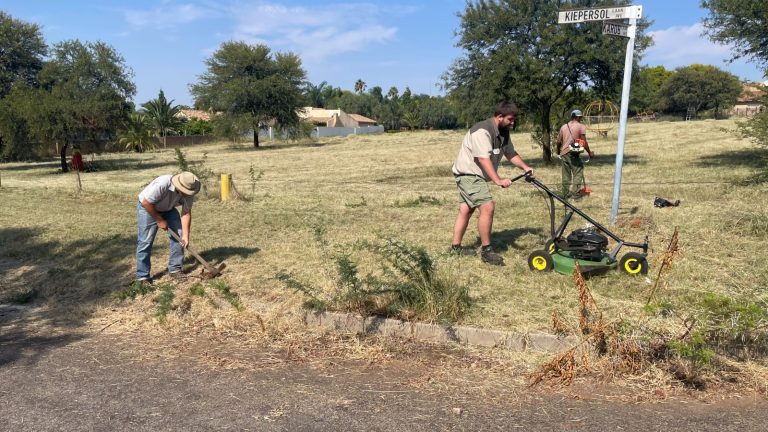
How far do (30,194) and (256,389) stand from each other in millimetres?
14403

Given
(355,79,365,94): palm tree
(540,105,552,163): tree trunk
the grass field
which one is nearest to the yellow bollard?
the grass field

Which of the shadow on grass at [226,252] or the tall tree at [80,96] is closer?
the shadow on grass at [226,252]

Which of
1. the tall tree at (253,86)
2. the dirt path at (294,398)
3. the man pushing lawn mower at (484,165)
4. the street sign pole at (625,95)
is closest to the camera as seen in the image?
the dirt path at (294,398)

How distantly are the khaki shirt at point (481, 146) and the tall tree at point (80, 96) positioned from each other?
71.6ft

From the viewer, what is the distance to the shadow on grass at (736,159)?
53.9 ft

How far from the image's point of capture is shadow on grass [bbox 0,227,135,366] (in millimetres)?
5125

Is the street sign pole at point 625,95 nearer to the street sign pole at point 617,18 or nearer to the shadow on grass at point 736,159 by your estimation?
the street sign pole at point 617,18

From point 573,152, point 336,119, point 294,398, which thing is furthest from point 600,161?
point 336,119

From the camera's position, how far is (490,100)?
18156 millimetres

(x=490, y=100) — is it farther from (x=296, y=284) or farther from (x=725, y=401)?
(x=725, y=401)

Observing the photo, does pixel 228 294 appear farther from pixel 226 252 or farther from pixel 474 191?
pixel 474 191

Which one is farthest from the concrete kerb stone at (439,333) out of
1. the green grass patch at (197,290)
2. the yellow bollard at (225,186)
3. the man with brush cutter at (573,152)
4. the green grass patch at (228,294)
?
the yellow bollard at (225,186)

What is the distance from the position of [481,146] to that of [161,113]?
5898cm

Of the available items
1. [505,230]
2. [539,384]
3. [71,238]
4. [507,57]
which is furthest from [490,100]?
[539,384]
